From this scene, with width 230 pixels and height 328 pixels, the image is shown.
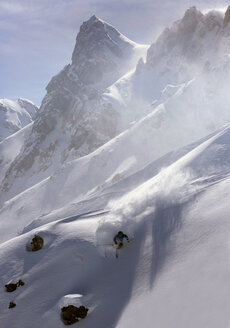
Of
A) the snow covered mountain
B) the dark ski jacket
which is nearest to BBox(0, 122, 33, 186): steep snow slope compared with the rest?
the snow covered mountain

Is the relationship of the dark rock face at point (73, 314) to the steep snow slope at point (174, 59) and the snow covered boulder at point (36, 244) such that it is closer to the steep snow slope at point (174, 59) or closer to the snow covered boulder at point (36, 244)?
the snow covered boulder at point (36, 244)

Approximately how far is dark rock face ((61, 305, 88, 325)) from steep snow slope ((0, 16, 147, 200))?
64.3 m

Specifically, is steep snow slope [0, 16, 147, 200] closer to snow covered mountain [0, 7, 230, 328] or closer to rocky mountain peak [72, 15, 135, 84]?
rocky mountain peak [72, 15, 135, 84]

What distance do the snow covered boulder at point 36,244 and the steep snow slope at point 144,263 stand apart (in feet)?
0.85

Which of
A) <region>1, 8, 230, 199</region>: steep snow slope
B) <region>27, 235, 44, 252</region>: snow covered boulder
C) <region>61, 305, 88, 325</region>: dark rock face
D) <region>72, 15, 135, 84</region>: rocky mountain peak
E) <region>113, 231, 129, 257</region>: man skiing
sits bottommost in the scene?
<region>61, 305, 88, 325</region>: dark rock face

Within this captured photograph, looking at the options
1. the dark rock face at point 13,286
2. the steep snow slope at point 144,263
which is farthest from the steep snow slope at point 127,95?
the dark rock face at point 13,286

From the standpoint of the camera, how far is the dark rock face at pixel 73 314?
772 cm

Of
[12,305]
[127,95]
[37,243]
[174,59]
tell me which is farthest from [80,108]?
[12,305]

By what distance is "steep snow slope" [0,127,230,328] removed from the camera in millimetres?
6299

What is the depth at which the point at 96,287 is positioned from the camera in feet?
28.2

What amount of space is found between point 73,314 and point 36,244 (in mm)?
4288

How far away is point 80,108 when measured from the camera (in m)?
99.0

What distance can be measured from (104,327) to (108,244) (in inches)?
128

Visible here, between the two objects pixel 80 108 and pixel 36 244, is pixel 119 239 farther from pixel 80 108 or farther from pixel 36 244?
pixel 80 108
